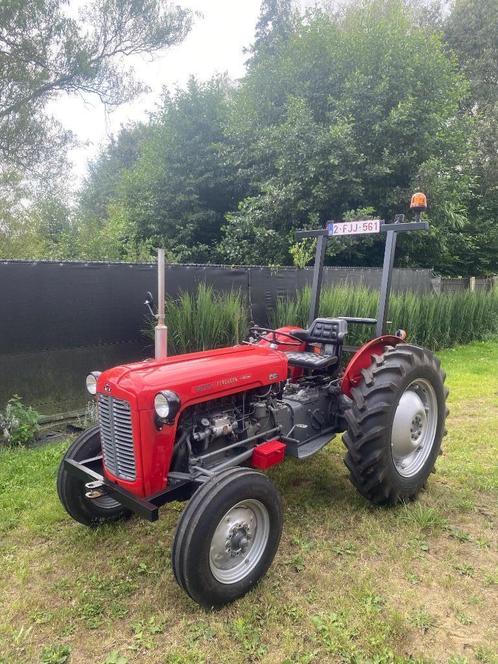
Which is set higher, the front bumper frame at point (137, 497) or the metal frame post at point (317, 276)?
the metal frame post at point (317, 276)

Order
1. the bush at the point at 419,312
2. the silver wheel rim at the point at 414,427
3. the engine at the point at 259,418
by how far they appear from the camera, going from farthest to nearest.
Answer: the bush at the point at 419,312 < the silver wheel rim at the point at 414,427 < the engine at the point at 259,418

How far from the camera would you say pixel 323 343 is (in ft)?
11.3

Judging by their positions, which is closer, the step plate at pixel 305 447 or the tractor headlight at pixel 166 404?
the tractor headlight at pixel 166 404

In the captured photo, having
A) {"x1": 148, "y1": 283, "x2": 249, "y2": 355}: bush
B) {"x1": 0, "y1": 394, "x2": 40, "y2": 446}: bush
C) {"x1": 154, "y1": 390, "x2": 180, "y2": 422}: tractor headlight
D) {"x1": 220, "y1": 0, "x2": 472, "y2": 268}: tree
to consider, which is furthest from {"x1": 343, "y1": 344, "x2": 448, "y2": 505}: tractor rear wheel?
{"x1": 220, "y1": 0, "x2": 472, "y2": 268}: tree

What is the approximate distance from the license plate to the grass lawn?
5.76 feet

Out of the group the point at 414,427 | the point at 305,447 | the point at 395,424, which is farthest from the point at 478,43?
the point at 305,447

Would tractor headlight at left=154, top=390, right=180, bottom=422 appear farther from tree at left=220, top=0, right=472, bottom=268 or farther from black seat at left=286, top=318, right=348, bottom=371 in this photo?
tree at left=220, top=0, right=472, bottom=268

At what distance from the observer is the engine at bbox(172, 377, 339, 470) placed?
2568 millimetres

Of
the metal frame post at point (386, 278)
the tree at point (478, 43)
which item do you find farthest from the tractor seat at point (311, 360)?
the tree at point (478, 43)

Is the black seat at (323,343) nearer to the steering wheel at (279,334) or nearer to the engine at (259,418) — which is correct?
the steering wheel at (279,334)

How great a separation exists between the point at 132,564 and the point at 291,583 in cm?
82

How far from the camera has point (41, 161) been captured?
11.7 metres

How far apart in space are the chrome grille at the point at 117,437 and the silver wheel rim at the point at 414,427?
1.60 m

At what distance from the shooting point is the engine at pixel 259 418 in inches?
101
